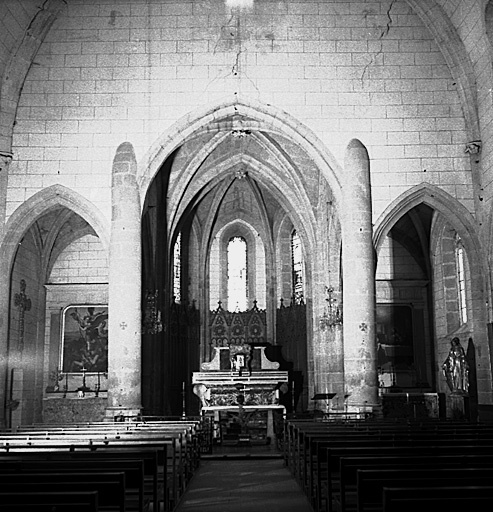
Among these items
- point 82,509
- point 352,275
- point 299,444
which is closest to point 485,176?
point 352,275

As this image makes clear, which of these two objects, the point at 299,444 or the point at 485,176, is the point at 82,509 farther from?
the point at 485,176

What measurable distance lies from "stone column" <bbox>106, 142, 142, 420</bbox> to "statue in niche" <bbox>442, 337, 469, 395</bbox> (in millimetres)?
10007

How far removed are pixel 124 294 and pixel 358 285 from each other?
255 inches

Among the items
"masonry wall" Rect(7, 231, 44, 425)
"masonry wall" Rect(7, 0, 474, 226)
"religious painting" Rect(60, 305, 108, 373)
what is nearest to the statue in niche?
"masonry wall" Rect(7, 0, 474, 226)

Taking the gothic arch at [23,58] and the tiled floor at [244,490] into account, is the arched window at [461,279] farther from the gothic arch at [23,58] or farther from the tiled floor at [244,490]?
the gothic arch at [23,58]

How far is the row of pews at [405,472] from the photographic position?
177 inches

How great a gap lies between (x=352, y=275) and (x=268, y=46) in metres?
7.44

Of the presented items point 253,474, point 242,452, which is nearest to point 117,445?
point 253,474

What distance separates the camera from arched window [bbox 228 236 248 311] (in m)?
36.3

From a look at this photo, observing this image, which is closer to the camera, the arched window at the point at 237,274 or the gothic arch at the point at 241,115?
the gothic arch at the point at 241,115

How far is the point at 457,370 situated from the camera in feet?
76.6

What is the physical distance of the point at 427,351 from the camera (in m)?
29.1

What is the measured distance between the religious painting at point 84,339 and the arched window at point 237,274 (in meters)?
8.05

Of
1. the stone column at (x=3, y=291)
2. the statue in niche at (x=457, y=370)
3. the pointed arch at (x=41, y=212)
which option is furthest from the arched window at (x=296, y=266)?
the stone column at (x=3, y=291)
